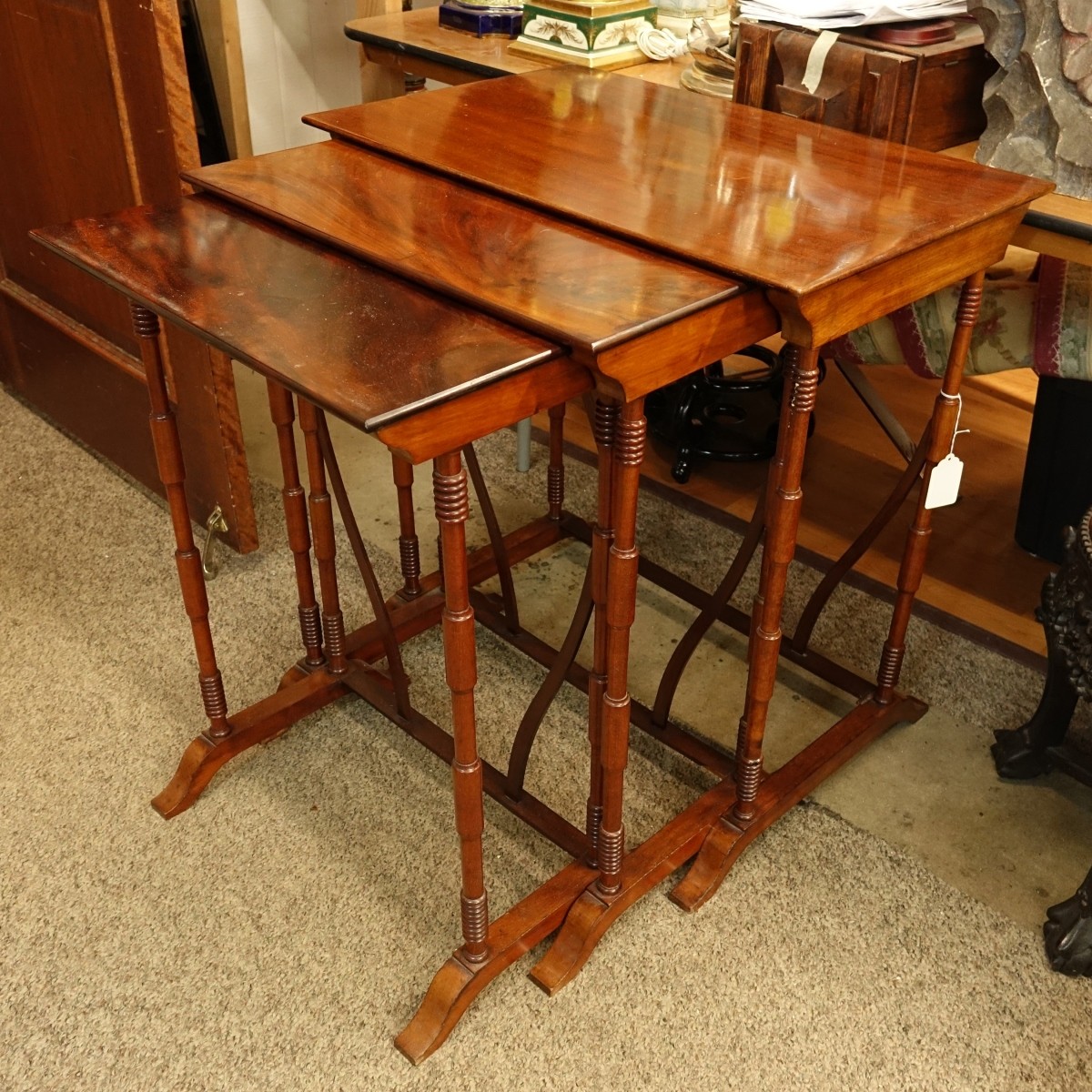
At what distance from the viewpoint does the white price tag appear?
1.56m

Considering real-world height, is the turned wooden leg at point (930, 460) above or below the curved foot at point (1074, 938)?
above

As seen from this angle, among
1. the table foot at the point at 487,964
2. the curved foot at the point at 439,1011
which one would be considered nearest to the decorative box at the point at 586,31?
the table foot at the point at 487,964

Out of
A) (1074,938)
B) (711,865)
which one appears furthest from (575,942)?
(1074,938)

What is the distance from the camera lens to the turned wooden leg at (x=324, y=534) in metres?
1.64

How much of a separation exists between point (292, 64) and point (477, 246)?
7.15ft

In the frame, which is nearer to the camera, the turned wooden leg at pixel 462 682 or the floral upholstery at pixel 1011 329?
the turned wooden leg at pixel 462 682

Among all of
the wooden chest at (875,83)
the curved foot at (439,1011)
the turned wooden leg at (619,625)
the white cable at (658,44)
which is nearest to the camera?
the turned wooden leg at (619,625)

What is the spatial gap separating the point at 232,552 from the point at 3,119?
0.90 meters

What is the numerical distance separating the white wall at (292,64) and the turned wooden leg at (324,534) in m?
1.76

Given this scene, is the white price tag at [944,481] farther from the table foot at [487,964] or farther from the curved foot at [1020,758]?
the table foot at [487,964]

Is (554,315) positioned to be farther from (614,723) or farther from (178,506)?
(178,506)

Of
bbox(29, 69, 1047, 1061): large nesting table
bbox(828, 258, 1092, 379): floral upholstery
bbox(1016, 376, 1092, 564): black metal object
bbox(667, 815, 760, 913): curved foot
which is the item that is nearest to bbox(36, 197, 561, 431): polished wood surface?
bbox(29, 69, 1047, 1061): large nesting table

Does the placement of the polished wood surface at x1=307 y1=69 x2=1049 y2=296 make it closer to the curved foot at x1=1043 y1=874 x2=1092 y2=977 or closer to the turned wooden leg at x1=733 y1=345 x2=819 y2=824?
the turned wooden leg at x1=733 y1=345 x2=819 y2=824

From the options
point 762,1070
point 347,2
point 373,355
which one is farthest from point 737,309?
point 347,2
